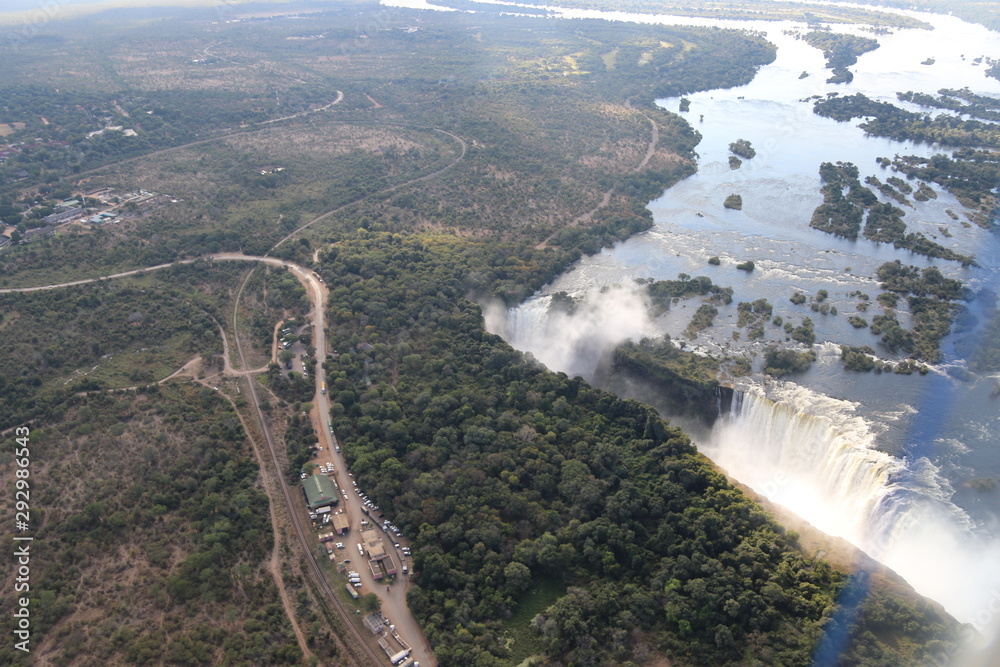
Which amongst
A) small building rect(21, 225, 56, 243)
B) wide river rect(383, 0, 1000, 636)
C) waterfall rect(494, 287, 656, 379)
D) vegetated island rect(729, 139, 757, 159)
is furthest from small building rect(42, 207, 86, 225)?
vegetated island rect(729, 139, 757, 159)

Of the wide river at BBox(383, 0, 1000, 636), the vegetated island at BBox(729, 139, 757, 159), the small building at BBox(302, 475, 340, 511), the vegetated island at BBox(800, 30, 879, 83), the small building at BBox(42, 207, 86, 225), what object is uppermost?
the vegetated island at BBox(800, 30, 879, 83)

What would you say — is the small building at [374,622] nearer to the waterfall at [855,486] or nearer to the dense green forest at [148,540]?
the dense green forest at [148,540]

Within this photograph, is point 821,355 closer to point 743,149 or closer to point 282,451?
point 282,451

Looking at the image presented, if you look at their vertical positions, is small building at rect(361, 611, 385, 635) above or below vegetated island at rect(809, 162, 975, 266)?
below

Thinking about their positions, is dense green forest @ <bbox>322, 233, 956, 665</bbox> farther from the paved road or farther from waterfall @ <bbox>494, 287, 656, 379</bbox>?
waterfall @ <bbox>494, 287, 656, 379</bbox>

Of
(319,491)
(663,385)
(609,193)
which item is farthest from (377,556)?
(609,193)

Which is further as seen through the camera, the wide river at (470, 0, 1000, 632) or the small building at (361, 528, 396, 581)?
the wide river at (470, 0, 1000, 632)
